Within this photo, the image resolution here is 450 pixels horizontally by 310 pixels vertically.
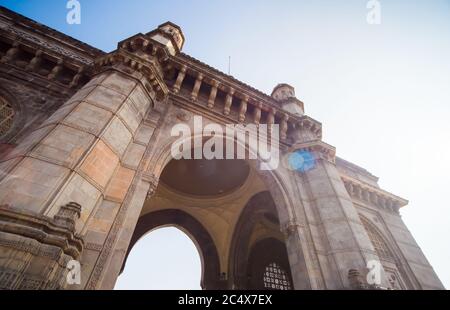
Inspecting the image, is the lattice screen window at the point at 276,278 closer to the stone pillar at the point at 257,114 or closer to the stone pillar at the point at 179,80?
the stone pillar at the point at 257,114

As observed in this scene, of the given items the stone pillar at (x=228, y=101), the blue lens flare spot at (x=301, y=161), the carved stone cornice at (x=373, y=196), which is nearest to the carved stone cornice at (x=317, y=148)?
the blue lens flare spot at (x=301, y=161)

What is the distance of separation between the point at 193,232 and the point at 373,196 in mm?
9686

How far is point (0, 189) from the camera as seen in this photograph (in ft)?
9.91

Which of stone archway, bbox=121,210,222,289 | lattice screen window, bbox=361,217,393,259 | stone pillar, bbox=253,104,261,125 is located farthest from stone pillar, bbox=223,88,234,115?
lattice screen window, bbox=361,217,393,259

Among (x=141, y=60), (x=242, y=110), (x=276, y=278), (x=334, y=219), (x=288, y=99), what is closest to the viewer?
(x=141, y=60)

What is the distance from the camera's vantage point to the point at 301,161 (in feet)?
26.0

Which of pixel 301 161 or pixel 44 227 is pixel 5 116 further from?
pixel 301 161

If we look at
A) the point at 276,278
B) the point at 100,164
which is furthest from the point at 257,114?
the point at 276,278

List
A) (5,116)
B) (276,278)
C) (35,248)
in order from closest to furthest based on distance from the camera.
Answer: (35,248)
(5,116)
(276,278)

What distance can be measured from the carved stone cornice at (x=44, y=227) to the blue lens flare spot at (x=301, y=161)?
6321 mm

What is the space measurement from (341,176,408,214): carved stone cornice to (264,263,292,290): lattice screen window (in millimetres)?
5284
